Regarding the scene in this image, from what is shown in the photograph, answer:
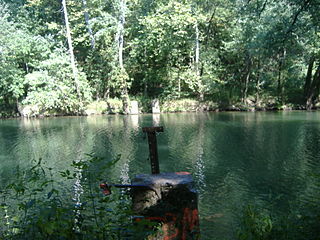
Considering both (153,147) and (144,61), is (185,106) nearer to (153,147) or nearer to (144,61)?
(144,61)

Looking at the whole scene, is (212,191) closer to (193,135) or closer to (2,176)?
(2,176)

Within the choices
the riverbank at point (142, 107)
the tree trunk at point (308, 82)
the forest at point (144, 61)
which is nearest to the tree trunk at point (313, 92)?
the forest at point (144, 61)

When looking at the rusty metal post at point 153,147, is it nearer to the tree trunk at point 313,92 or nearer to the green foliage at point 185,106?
the green foliage at point 185,106

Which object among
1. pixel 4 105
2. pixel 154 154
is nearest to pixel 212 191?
pixel 154 154

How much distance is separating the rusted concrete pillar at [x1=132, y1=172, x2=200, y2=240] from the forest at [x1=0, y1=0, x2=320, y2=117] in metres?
24.2

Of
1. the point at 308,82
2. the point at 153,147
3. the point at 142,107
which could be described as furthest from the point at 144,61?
the point at 153,147

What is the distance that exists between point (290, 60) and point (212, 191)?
2331cm

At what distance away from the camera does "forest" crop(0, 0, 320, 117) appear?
28172 mm

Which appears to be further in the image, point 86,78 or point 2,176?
point 86,78

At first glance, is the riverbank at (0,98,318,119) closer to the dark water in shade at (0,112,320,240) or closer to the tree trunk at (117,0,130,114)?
the tree trunk at (117,0,130,114)

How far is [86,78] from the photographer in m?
32.1

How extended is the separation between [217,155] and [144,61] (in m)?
20.8

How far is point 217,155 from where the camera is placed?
40.1 ft

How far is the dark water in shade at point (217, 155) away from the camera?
24.9 feet
